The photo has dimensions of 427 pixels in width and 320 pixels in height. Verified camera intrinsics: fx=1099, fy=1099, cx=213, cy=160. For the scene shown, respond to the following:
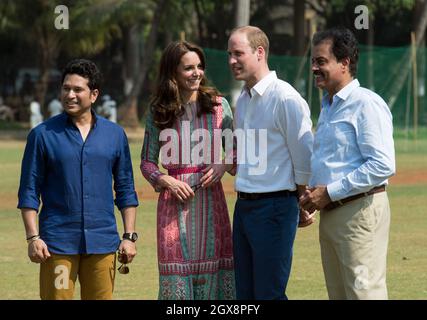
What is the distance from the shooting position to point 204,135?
6.66m

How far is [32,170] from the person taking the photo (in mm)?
6297

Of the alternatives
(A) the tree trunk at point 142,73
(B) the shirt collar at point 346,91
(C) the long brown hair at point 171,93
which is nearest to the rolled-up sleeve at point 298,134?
(B) the shirt collar at point 346,91

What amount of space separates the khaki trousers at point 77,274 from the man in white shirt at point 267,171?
786mm

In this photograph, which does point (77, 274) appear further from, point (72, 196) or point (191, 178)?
point (191, 178)

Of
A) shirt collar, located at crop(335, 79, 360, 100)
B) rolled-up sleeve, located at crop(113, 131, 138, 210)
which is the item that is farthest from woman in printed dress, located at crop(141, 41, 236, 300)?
shirt collar, located at crop(335, 79, 360, 100)

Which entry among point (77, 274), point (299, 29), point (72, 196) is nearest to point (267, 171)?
point (72, 196)

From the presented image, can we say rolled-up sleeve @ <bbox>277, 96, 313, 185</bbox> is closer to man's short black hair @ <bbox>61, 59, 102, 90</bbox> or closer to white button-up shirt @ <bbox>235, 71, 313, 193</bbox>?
white button-up shirt @ <bbox>235, 71, 313, 193</bbox>

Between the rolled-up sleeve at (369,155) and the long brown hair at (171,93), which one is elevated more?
the long brown hair at (171,93)

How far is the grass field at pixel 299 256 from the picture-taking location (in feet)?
31.9

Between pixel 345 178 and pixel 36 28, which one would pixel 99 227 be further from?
pixel 36 28

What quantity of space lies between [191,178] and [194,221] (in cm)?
26

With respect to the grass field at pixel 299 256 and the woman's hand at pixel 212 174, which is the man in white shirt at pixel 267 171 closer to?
the woman's hand at pixel 212 174

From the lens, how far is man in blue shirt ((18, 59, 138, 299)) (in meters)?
6.29
